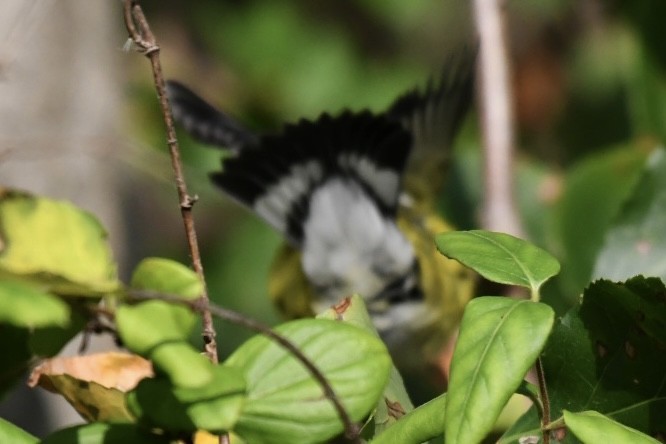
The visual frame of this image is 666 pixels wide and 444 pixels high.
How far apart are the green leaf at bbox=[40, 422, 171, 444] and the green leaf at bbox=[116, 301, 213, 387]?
50mm

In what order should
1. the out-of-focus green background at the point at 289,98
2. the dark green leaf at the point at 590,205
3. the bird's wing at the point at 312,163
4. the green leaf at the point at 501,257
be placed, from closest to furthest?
the green leaf at the point at 501,257 < the dark green leaf at the point at 590,205 < the bird's wing at the point at 312,163 < the out-of-focus green background at the point at 289,98

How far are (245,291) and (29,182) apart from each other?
784mm

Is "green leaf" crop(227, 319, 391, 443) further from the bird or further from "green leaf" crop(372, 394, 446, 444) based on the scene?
the bird

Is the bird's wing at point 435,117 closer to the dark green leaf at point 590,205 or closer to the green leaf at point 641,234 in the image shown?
the dark green leaf at point 590,205

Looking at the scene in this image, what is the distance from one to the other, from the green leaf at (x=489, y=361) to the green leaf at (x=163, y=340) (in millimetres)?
95

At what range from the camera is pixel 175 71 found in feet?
9.19

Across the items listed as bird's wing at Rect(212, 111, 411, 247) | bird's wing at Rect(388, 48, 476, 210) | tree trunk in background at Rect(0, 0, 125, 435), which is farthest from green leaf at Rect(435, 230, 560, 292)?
tree trunk in background at Rect(0, 0, 125, 435)

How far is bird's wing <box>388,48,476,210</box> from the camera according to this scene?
1523mm

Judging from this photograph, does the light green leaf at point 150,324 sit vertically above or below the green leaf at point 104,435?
above

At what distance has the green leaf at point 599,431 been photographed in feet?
1.41

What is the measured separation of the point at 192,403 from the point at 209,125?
97 centimetres

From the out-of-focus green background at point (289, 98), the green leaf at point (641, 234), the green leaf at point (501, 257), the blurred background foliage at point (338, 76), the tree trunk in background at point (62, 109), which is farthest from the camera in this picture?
the blurred background foliage at point (338, 76)

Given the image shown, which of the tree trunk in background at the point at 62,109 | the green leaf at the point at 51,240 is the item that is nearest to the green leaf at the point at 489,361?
the green leaf at the point at 51,240

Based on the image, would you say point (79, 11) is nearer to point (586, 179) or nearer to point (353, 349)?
point (586, 179)
